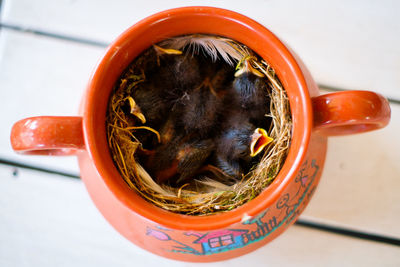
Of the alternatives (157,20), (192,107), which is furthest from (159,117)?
(157,20)

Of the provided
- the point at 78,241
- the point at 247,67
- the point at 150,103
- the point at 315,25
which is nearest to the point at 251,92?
the point at 247,67

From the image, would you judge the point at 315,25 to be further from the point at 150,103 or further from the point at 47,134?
the point at 47,134

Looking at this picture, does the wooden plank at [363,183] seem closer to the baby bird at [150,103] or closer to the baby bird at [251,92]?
the baby bird at [251,92]

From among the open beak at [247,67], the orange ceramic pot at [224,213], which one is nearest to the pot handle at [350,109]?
the orange ceramic pot at [224,213]

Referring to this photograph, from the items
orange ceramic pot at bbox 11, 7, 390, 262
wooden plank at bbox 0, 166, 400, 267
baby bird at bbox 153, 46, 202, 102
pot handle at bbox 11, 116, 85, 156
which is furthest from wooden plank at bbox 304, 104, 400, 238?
pot handle at bbox 11, 116, 85, 156

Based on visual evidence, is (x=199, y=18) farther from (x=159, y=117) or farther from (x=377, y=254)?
(x=377, y=254)

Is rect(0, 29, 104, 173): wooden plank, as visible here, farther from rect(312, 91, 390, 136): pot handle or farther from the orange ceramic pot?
rect(312, 91, 390, 136): pot handle
